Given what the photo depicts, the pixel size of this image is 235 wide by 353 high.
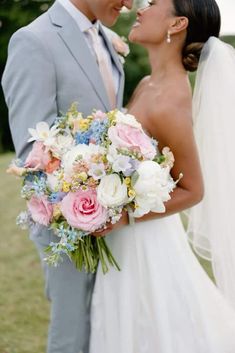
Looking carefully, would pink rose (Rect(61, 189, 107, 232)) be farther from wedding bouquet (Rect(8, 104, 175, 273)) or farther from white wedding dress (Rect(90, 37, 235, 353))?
white wedding dress (Rect(90, 37, 235, 353))

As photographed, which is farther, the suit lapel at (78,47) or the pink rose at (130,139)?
the suit lapel at (78,47)

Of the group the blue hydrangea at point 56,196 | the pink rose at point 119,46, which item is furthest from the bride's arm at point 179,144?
the pink rose at point 119,46

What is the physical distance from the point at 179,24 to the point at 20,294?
11.0ft

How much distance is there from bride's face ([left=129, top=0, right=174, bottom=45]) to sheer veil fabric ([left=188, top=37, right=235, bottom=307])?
0.22 m

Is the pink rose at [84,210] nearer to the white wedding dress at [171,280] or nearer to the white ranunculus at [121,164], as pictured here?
the white ranunculus at [121,164]

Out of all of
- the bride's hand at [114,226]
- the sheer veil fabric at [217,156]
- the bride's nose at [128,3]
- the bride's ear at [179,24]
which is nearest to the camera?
the bride's hand at [114,226]

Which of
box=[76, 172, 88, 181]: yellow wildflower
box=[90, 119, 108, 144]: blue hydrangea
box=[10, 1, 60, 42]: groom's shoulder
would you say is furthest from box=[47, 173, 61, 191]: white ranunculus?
box=[10, 1, 60, 42]: groom's shoulder

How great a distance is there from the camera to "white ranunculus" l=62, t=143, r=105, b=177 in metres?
2.62

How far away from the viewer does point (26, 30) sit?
2.93 meters

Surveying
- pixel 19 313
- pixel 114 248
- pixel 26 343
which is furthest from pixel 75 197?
pixel 19 313

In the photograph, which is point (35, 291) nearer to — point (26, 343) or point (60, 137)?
point (26, 343)

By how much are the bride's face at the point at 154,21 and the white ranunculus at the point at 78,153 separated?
0.76 meters

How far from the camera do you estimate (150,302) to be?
127 inches

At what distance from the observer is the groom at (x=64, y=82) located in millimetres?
2893
